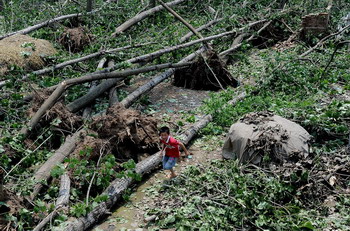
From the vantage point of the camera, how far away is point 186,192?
5078 mm

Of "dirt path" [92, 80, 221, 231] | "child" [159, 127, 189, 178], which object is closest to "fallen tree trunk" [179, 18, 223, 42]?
"dirt path" [92, 80, 221, 231]

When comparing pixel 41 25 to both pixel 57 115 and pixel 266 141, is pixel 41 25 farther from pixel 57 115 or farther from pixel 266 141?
pixel 266 141

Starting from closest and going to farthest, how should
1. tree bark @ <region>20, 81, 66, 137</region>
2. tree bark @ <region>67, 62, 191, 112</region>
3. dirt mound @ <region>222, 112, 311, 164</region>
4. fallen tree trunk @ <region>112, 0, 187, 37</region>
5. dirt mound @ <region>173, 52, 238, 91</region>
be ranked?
1. dirt mound @ <region>222, 112, 311, 164</region>
2. tree bark @ <region>20, 81, 66, 137</region>
3. tree bark @ <region>67, 62, 191, 112</region>
4. dirt mound @ <region>173, 52, 238, 91</region>
5. fallen tree trunk @ <region>112, 0, 187, 37</region>

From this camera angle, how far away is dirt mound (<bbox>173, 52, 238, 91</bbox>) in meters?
9.45

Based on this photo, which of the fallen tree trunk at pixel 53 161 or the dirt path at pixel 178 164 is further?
the fallen tree trunk at pixel 53 161

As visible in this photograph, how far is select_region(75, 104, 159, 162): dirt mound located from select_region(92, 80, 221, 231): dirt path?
0.59m

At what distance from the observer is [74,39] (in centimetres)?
1127

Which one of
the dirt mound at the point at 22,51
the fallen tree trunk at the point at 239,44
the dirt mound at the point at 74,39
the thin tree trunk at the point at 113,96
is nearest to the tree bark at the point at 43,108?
the thin tree trunk at the point at 113,96

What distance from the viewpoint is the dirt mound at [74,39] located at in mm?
11267

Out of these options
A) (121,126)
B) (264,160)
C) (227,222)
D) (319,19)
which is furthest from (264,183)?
(319,19)

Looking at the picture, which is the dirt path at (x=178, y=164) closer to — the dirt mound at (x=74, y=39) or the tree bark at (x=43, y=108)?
the tree bark at (x=43, y=108)

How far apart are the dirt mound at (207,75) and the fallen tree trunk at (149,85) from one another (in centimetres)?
30

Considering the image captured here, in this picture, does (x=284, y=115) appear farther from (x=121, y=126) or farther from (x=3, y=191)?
(x=3, y=191)

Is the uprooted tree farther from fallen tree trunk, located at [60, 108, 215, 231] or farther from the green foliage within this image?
the green foliage
